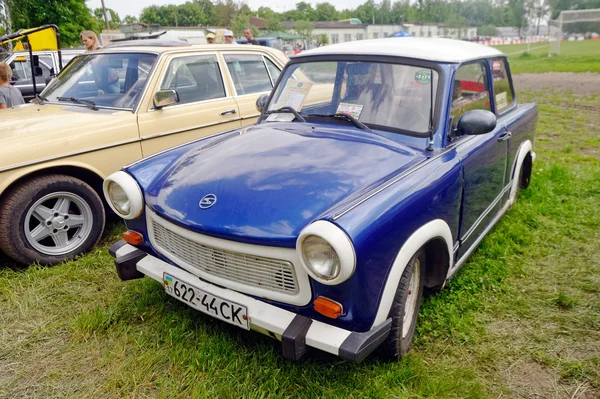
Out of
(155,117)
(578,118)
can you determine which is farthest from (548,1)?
(155,117)

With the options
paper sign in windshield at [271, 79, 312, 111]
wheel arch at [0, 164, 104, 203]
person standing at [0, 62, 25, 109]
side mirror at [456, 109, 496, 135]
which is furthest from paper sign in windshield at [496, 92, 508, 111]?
person standing at [0, 62, 25, 109]

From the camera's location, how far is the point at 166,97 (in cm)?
417

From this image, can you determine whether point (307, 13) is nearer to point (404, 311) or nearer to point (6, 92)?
point (6, 92)

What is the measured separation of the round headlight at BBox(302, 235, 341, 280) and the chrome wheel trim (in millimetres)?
2610

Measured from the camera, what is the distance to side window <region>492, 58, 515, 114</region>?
12.4 feet

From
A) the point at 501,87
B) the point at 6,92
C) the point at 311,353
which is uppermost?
the point at 6,92

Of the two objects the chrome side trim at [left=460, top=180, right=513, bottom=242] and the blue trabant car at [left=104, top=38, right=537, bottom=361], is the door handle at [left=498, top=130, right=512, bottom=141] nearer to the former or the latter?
the blue trabant car at [left=104, top=38, right=537, bottom=361]

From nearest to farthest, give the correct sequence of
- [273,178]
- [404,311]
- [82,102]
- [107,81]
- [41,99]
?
[404,311] → [273,178] → [82,102] → [107,81] → [41,99]

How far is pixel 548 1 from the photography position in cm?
5947

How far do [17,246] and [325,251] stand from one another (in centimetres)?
277

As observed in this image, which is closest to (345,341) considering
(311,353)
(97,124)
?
(311,353)

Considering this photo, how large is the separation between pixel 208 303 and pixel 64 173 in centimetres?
220

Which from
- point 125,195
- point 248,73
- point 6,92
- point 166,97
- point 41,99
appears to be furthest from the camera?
point 248,73

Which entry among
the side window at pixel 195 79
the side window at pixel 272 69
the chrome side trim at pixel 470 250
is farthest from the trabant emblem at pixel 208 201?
the side window at pixel 272 69
